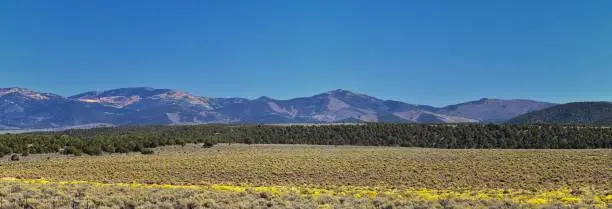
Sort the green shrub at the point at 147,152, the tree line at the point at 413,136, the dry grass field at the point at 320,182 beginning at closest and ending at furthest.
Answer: the dry grass field at the point at 320,182 → the green shrub at the point at 147,152 → the tree line at the point at 413,136

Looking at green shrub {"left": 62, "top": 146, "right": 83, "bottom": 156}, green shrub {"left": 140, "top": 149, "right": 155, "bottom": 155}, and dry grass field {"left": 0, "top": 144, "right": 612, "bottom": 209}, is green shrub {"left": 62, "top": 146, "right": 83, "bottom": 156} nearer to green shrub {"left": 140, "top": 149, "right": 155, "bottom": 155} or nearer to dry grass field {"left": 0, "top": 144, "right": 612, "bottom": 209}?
dry grass field {"left": 0, "top": 144, "right": 612, "bottom": 209}

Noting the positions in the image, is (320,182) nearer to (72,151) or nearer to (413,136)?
(72,151)

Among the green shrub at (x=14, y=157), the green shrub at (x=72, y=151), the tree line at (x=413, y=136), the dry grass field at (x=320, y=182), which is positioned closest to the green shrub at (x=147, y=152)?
the green shrub at (x=72, y=151)

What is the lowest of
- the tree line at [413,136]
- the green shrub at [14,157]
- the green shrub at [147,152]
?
the green shrub at [14,157]

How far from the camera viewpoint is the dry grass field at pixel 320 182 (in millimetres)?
23688

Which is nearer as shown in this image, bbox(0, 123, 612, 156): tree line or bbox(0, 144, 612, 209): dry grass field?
bbox(0, 144, 612, 209): dry grass field

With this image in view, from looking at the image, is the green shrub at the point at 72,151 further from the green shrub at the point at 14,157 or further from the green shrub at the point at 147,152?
the green shrub at the point at 147,152

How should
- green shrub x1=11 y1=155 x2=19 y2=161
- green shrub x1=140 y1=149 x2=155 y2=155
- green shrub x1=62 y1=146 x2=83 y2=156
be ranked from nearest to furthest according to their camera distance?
1. green shrub x1=11 y1=155 x2=19 y2=161
2. green shrub x1=62 y1=146 x2=83 y2=156
3. green shrub x1=140 y1=149 x2=155 y2=155

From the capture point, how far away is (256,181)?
163 feet

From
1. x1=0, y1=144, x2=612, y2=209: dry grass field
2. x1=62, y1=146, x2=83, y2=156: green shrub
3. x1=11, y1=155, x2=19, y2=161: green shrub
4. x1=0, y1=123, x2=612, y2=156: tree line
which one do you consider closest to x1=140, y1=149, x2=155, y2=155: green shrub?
x1=62, y1=146, x2=83, y2=156: green shrub

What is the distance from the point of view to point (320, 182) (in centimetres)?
4931

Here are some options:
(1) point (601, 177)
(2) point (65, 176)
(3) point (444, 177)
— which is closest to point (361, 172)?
(3) point (444, 177)

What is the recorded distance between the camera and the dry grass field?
23.7 m

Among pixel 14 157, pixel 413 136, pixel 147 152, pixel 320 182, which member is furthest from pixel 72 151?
pixel 413 136
